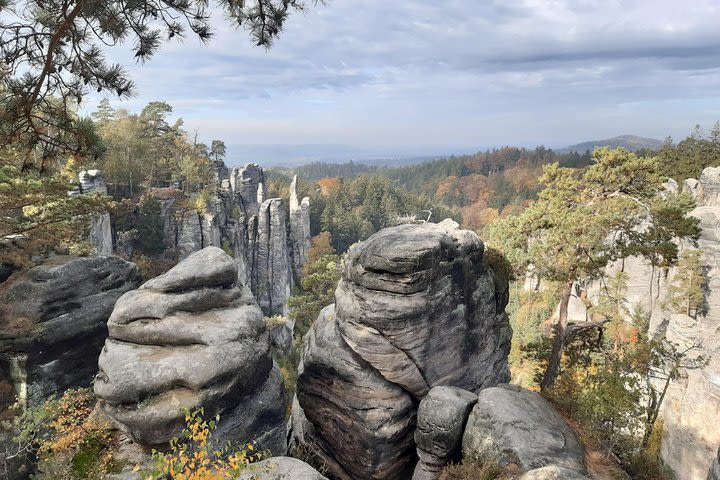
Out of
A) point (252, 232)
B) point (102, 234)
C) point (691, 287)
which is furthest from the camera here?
point (252, 232)

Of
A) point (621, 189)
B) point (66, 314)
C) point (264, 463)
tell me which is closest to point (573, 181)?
point (621, 189)

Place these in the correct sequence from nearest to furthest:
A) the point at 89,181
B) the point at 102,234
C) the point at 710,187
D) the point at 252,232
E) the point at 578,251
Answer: the point at 578,251
the point at 102,234
the point at 89,181
the point at 710,187
the point at 252,232

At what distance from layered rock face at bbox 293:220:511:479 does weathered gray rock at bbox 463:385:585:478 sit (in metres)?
2.03

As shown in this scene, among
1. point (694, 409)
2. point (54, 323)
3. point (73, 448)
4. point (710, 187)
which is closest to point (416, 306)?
point (73, 448)

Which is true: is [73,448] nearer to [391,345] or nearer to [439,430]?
[391,345]

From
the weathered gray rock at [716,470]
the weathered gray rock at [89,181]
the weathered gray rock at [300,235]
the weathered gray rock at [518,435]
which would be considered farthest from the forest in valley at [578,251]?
the weathered gray rock at [300,235]

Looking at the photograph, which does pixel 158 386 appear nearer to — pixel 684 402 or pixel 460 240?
pixel 460 240

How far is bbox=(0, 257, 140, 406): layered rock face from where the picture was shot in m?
14.5

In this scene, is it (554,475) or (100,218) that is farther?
(100,218)

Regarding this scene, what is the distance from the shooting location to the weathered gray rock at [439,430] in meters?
10.9

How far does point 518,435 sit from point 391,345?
3.94 meters

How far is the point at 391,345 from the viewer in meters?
12.0

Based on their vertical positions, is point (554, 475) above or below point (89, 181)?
below

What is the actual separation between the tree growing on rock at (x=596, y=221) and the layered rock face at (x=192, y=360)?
9067mm
